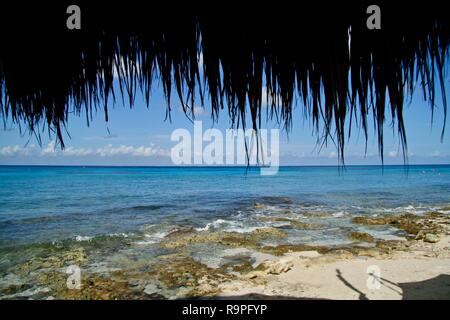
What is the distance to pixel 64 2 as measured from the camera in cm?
122

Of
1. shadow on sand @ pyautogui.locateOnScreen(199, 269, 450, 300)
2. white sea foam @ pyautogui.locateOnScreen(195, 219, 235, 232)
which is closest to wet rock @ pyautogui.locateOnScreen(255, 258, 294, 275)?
shadow on sand @ pyautogui.locateOnScreen(199, 269, 450, 300)

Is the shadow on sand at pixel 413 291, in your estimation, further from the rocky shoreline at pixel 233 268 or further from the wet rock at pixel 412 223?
the wet rock at pixel 412 223

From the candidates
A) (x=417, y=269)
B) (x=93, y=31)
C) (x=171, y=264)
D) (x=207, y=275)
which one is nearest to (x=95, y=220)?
(x=171, y=264)

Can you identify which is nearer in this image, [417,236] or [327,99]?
[327,99]

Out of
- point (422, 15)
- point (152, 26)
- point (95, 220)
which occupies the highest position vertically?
point (152, 26)

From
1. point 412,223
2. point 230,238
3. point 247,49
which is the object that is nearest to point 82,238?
point 230,238

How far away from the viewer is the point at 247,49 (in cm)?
119

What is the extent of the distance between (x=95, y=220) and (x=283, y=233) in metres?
9.92

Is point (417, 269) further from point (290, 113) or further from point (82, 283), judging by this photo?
point (82, 283)

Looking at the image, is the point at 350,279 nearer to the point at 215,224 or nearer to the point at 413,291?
the point at 413,291

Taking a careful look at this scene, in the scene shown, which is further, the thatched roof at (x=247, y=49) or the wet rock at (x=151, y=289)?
the wet rock at (x=151, y=289)

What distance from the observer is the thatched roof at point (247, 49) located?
1030mm

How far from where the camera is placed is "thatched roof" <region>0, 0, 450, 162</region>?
3.38 ft

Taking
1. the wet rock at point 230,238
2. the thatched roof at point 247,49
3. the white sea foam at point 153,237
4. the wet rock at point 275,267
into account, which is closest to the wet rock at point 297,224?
the wet rock at point 230,238
